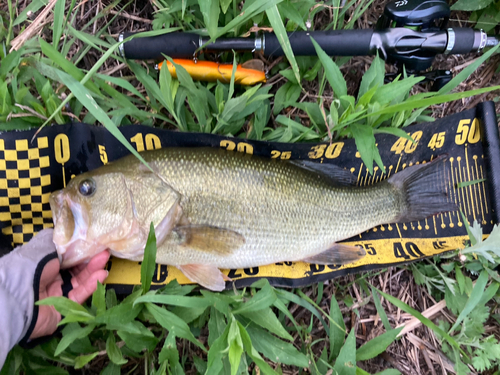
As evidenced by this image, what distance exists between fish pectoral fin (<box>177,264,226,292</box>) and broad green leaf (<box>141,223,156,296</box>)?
16.1 inches

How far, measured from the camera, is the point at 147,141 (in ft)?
7.23

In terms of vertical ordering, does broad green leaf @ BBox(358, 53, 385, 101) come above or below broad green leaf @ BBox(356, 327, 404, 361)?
above

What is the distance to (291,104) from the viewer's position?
2.32m

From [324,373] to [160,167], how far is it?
1.78 meters

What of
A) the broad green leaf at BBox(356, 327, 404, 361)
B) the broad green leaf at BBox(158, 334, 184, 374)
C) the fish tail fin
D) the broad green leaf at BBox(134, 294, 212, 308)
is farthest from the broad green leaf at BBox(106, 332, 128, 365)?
the fish tail fin

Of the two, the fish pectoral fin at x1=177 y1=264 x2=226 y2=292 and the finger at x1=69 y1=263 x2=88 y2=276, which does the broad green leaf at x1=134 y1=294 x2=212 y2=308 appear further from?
the finger at x1=69 y1=263 x2=88 y2=276

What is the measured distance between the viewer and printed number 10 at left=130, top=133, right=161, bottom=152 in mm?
2184

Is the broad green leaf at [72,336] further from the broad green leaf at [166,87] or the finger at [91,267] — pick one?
the broad green leaf at [166,87]

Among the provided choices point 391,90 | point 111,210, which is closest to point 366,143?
point 391,90

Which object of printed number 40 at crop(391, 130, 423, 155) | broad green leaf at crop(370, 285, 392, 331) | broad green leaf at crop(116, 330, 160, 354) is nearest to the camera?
broad green leaf at crop(116, 330, 160, 354)

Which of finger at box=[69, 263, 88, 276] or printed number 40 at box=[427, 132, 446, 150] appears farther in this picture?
printed number 40 at box=[427, 132, 446, 150]

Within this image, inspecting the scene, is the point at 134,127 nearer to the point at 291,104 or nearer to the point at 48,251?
the point at 48,251

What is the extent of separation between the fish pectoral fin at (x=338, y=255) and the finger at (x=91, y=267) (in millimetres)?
1413

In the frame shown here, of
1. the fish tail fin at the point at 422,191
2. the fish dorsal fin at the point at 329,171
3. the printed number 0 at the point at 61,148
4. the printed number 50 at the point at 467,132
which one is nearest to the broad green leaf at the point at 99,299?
the printed number 0 at the point at 61,148
